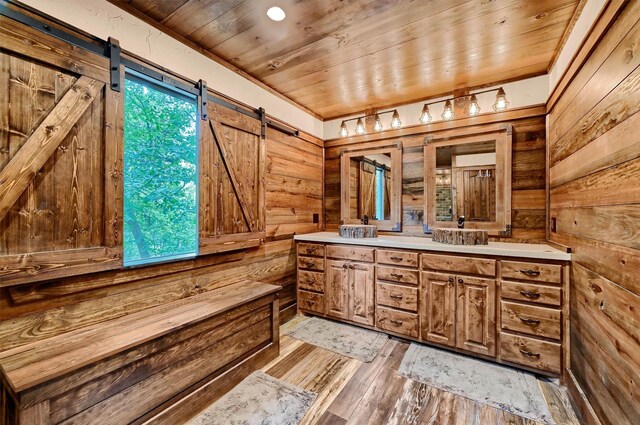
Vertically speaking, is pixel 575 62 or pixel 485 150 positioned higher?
pixel 575 62

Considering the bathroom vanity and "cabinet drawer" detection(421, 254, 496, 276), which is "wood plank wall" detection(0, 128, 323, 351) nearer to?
the bathroom vanity

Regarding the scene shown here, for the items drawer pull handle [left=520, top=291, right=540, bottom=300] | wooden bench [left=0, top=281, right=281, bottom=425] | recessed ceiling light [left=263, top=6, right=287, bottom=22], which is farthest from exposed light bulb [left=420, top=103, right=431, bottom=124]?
wooden bench [left=0, top=281, right=281, bottom=425]

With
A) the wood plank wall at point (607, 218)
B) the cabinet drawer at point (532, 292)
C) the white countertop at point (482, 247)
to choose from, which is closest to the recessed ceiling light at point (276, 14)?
the wood plank wall at point (607, 218)

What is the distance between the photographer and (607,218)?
1.32 metres

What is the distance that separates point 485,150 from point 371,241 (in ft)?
4.90

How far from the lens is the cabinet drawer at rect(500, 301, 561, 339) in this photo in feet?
6.29

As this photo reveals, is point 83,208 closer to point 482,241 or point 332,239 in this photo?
point 332,239

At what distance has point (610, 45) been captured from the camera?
1289 millimetres

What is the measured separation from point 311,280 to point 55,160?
2370 millimetres

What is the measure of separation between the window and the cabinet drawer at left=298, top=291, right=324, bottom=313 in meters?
1.46

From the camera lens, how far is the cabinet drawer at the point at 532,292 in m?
1.92

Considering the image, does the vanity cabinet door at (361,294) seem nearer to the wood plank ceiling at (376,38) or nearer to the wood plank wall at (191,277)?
the wood plank wall at (191,277)

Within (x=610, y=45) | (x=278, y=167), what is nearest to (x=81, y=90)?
(x=278, y=167)

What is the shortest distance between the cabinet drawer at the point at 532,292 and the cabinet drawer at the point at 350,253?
115cm
